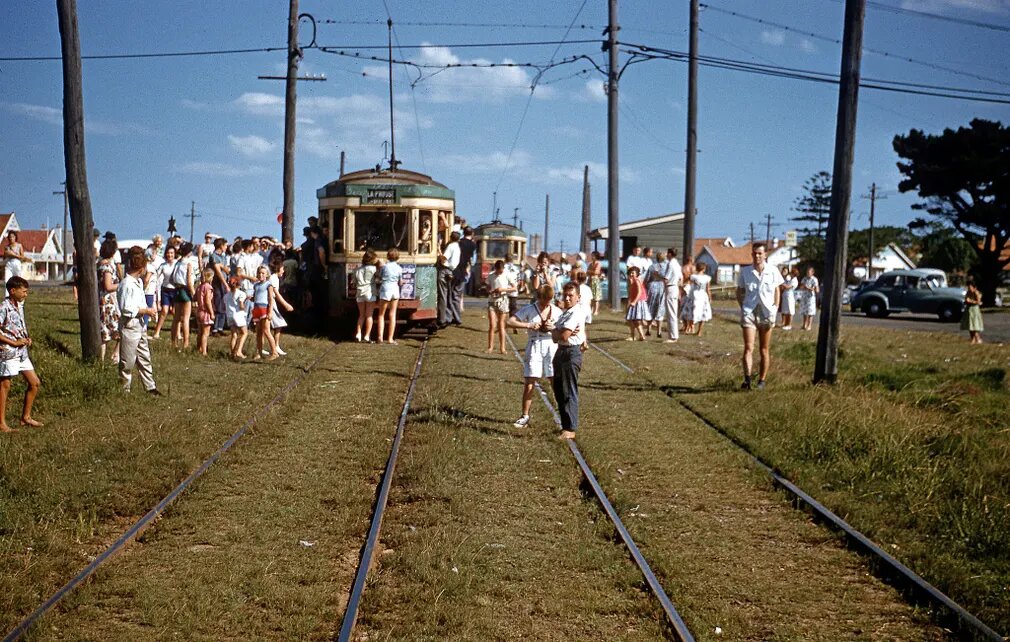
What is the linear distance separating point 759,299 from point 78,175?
8.48m

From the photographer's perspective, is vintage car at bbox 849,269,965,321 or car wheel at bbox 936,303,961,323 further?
vintage car at bbox 849,269,965,321

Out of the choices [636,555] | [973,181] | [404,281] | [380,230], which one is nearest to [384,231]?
[380,230]

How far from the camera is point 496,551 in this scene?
6.50 metres

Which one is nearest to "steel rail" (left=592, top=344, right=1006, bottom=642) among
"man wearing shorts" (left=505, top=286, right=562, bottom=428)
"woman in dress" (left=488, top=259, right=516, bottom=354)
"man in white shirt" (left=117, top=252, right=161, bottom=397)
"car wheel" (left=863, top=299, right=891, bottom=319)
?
"man wearing shorts" (left=505, top=286, right=562, bottom=428)

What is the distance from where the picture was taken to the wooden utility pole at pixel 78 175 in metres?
12.7

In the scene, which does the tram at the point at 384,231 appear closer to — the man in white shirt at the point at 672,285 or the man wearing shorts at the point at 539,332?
the man in white shirt at the point at 672,285

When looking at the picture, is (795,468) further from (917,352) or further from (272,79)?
(272,79)

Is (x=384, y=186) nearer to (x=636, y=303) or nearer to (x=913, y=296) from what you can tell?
(x=636, y=303)

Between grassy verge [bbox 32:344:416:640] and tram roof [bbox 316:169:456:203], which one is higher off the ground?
tram roof [bbox 316:169:456:203]

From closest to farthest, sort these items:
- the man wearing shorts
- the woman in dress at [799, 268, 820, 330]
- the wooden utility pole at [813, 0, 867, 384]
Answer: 1. the man wearing shorts
2. the wooden utility pole at [813, 0, 867, 384]
3. the woman in dress at [799, 268, 820, 330]

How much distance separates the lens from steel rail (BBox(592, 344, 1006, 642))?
533cm

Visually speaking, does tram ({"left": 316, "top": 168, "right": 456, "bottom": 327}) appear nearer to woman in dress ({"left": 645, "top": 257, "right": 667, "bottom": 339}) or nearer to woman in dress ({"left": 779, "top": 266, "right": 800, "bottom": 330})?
woman in dress ({"left": 645, "top": 257, "right": 667, "bottom": 339})

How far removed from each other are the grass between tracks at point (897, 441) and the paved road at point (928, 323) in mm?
9720

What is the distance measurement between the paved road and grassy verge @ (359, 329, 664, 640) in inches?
720
